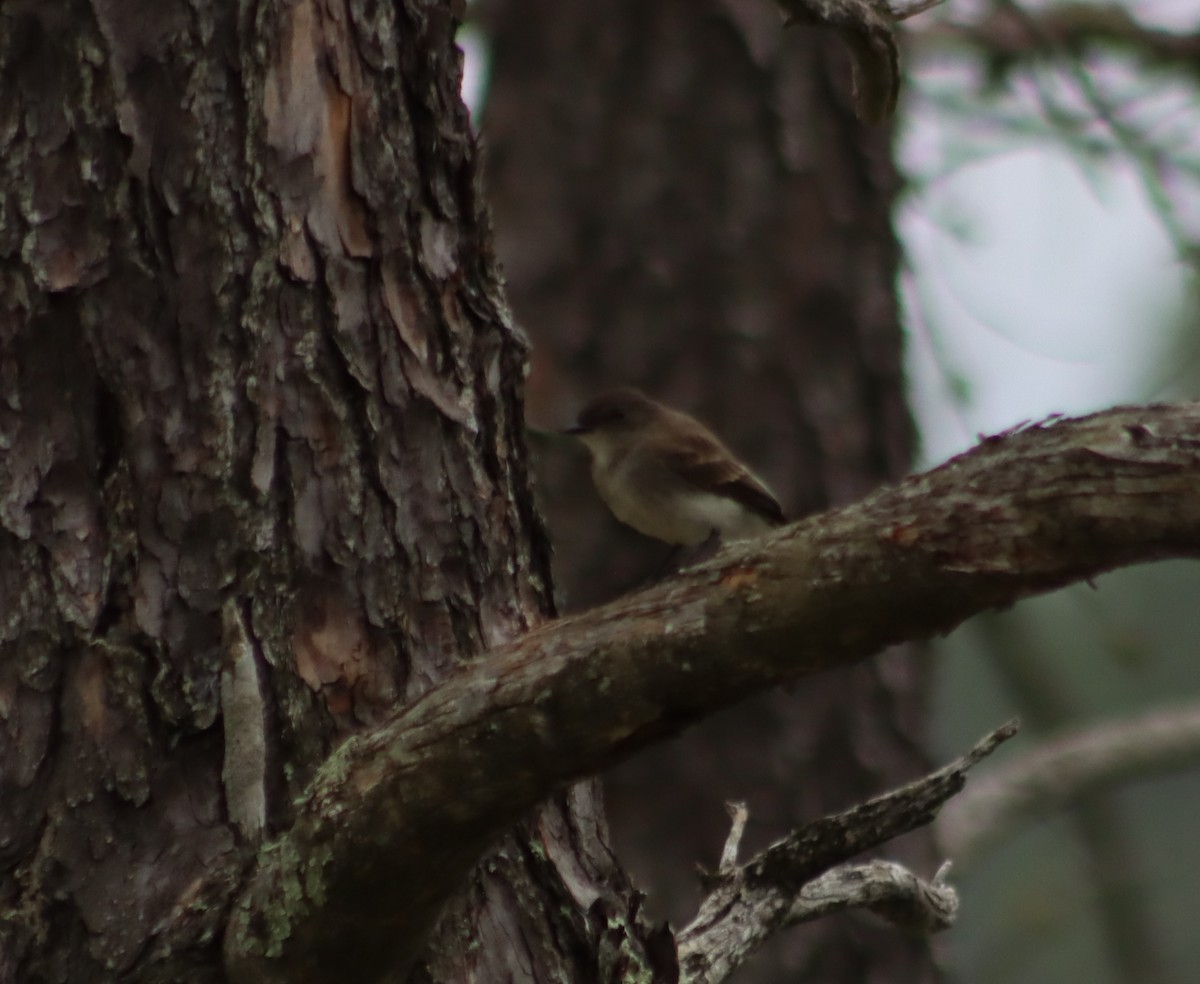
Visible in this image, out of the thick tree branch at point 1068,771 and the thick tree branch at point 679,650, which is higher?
the thick tree branch at point 1068,771

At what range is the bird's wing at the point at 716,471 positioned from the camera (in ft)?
16.9

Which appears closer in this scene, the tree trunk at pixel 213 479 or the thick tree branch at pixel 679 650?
the thick tree branch at pixel 679 650

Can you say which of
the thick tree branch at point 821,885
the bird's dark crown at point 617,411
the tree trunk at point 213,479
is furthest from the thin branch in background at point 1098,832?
the tree trunk at point 213,479

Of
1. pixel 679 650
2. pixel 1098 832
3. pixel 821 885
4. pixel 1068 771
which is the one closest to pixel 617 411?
pixel 1068 771

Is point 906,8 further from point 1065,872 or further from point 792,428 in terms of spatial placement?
point 1065,872

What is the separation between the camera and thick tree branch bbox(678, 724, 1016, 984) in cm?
209

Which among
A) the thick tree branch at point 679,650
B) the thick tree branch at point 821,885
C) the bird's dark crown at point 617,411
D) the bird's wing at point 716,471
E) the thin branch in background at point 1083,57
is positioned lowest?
the thick tree branch at point 821,885

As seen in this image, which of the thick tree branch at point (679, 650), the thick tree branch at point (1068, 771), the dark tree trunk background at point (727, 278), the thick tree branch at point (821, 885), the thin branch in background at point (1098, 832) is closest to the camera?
the thick tree branch at point (679, 650)

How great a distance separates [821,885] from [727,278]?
298cm

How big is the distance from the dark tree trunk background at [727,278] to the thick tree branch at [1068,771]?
50 cm

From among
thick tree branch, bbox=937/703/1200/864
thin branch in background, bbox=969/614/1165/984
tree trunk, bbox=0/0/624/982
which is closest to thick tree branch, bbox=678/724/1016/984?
tree trunk, bbox=0/0/624/982

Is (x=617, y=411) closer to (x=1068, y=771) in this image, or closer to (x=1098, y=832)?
(x=1068, y=771)

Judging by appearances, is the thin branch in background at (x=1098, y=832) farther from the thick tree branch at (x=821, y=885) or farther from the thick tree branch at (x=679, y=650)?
the thick tree branch at (x=679, y=650)

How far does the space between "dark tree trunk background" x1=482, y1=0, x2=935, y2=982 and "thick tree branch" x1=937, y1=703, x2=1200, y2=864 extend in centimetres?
50
